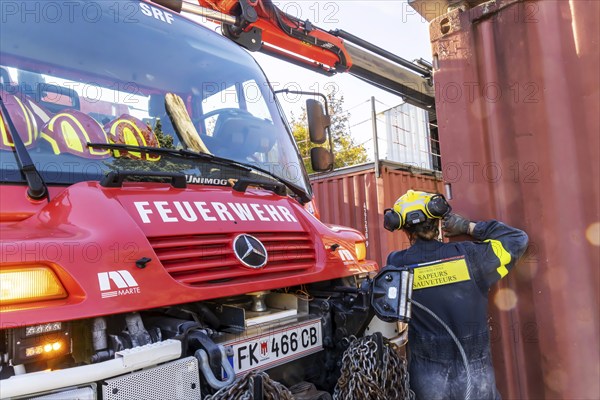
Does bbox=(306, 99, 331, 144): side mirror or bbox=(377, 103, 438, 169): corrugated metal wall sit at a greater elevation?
bbox=(377, 103, 438, 169): corrugated metal wall

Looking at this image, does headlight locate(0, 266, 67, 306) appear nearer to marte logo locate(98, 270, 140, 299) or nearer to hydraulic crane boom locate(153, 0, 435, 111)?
marte logo locate(98, 270, 140, 299)

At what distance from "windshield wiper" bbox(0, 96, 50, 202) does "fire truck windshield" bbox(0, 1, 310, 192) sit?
24 millimetres

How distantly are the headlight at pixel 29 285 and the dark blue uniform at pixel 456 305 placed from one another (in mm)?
1711

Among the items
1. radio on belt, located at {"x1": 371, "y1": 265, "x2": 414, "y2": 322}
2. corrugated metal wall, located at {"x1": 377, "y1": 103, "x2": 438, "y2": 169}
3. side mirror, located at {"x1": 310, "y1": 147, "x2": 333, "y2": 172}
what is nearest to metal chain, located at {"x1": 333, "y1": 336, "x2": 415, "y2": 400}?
radio on belt, located at {"x1": 371, "y1": 265, "x2": 414, "y2": 322}

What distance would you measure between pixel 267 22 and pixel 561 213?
4629 mm

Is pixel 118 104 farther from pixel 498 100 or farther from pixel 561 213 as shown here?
pixel 561 213

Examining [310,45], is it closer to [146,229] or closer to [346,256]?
[346,256]

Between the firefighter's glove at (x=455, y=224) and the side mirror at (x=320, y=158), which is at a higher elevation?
the side mirror at (x=320, y=158)

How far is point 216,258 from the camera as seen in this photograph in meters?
1.98

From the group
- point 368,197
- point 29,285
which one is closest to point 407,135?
point 368,197

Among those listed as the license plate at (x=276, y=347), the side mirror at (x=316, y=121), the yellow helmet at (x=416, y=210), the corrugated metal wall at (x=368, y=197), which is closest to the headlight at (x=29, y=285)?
the license plate at (x=276, y=347)

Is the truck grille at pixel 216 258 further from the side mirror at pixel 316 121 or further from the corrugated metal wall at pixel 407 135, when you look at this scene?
the corrugated metal wall at pixel 407 135

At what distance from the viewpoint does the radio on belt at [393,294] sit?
6.98 ft

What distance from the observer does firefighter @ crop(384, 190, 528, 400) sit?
85.2 inches
